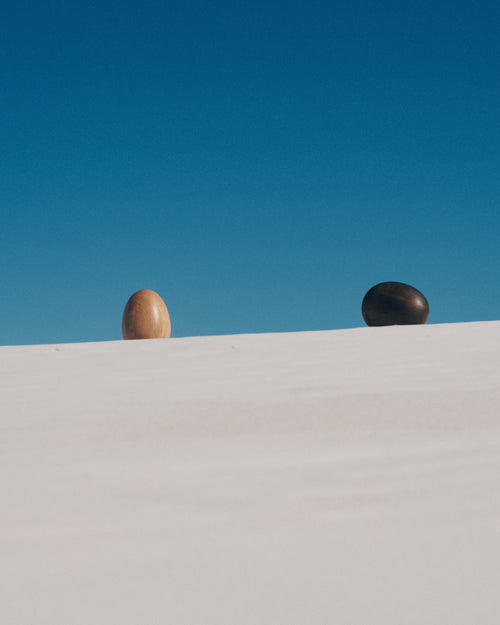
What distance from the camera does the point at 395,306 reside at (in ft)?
33.0

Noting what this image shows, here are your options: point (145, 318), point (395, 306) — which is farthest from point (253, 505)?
point (395, 306)

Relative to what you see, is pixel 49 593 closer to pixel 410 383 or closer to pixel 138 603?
pixel 138 603

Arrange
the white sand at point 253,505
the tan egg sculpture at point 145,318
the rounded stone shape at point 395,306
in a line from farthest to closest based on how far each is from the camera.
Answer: the rounded stone shape at point 395,306
the tan egg sculpture at point 145,318
the white sand at point 253,505

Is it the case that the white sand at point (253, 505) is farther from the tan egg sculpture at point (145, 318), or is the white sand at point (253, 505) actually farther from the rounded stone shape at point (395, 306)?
the rounded stone shape at point (395, 306)

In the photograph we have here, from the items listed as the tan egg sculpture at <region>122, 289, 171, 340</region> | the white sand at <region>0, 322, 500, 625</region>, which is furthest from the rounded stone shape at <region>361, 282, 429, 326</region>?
the white sand at <region>0, 322, 500, 625</region>

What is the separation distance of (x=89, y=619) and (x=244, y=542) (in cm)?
38

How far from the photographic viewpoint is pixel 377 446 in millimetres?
2109

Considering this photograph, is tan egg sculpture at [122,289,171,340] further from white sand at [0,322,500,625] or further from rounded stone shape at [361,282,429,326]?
white sand at [0,322,500,625]

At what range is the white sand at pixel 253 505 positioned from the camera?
107 centimetres

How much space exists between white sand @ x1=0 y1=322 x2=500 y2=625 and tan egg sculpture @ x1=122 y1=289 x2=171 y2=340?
251 inches

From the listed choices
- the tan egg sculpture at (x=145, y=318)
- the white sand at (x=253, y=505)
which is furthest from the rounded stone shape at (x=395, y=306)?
the white sand at (x=253, y=505)

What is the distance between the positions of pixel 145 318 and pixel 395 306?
4030mm

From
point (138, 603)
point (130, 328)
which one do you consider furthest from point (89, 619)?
point (130, 328)

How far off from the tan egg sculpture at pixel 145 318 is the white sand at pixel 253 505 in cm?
637
